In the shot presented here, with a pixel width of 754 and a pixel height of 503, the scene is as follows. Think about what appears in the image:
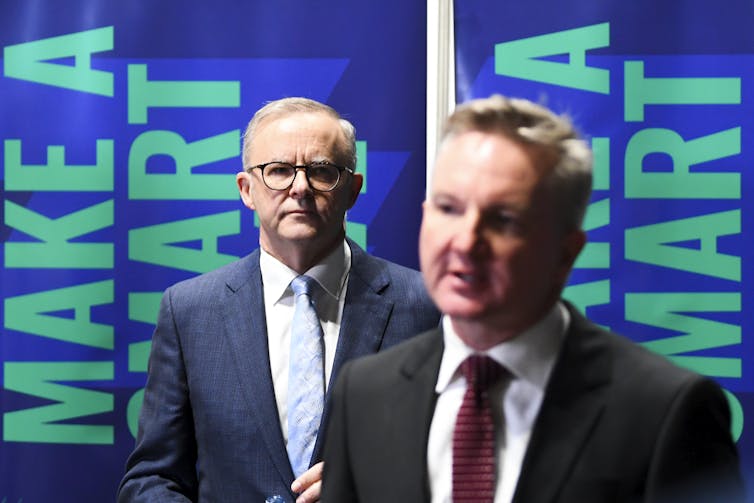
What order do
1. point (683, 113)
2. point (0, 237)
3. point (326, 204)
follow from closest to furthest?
point (326, 204) → point (683, 113) → point (0, 237)

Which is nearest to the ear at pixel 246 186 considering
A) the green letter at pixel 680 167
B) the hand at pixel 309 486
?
the hand at pixel 309 486

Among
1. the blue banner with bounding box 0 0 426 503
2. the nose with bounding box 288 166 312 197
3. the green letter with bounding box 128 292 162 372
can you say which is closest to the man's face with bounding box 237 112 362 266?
the nose with bounding box 288 166 312 197

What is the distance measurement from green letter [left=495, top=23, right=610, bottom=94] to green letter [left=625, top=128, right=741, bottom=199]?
0.67ft

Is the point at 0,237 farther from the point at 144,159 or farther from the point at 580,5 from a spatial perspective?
the point at 580,5

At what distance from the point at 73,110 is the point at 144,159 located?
0.28 metres

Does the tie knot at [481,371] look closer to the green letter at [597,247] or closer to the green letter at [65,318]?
the green letter at [597,247]

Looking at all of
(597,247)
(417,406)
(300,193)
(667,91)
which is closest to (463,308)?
(417,406)

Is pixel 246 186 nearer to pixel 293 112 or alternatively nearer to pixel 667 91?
pixel 293 112

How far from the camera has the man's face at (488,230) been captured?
844 millimetres

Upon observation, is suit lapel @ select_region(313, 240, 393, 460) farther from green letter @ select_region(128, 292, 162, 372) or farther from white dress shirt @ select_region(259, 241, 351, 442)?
green letter @ select_region(128, 292, 162, 372)

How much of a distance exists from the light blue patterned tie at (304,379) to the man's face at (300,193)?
93 millimetres

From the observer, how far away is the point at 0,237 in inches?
125

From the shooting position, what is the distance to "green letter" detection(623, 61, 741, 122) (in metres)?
2.97

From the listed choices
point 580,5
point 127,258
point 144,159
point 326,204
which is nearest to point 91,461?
point 127,258
